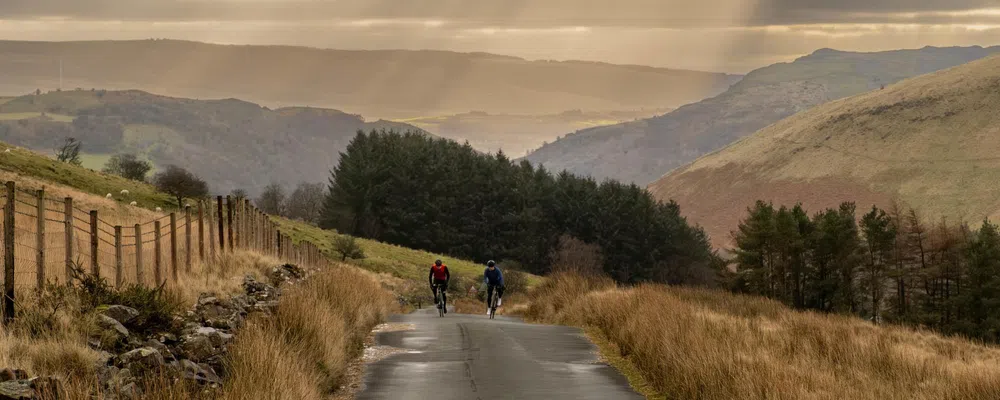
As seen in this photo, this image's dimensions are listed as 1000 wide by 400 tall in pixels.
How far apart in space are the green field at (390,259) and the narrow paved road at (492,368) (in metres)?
58.2

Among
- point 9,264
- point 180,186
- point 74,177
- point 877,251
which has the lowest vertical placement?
point 877,251

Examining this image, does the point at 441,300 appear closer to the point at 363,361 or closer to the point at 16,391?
the point at 363,361

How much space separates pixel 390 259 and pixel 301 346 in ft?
240

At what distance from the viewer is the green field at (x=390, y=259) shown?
8250cm

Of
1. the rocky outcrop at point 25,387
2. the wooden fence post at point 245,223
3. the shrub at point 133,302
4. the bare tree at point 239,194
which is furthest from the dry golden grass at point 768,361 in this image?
the bare tree at point 239,194

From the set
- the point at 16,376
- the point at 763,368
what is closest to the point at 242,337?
the point at 16,376

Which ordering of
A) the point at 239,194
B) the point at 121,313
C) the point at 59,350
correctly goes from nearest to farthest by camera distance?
the point at 59,350 → the point at 121,313 → the point at 239,194

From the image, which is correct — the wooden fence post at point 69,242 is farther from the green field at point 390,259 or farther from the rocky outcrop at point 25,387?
the green field at point 390,259

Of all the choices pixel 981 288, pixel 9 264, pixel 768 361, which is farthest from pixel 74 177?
pixel 768 361

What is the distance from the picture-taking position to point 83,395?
9961mm

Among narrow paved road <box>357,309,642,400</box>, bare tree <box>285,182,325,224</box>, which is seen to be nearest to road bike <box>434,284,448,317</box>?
narrow paved road <box>357,309,642,400</box>

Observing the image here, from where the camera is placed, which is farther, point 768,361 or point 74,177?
point 74,177

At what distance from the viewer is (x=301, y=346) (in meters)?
15.7

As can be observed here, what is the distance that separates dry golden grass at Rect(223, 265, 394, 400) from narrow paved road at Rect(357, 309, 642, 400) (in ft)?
2.16
